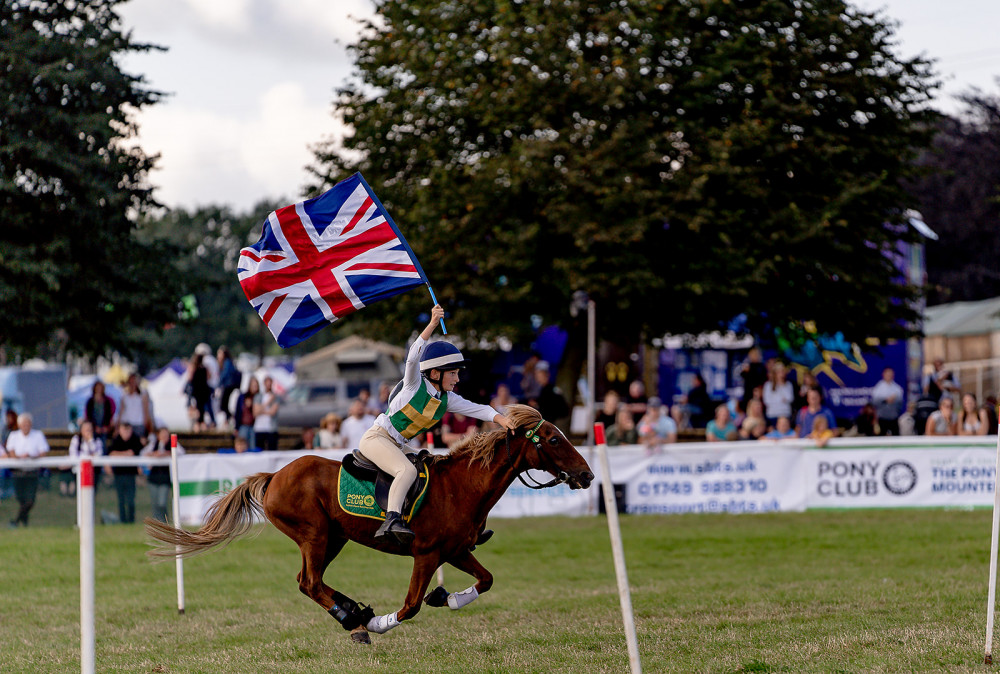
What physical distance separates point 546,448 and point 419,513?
1.08 meters

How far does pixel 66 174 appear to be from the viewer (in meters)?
22.7

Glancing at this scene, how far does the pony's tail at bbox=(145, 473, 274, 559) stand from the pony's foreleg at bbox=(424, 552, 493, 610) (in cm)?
169

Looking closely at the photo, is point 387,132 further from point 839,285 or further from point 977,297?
point 977,297

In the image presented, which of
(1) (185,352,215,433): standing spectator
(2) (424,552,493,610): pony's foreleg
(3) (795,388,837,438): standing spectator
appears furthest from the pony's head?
(1) (185,352,215,433): standing spectator

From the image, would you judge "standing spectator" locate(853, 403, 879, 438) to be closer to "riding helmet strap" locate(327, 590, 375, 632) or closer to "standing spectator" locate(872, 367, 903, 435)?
"standing spectator" locate(872, 367, 903, 435)

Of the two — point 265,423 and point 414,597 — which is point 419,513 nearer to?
point 414,597

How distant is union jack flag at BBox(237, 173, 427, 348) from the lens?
1047 centimetres

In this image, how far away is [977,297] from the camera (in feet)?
189

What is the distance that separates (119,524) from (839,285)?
16.2 m

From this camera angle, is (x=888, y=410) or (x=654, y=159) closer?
(x=888, y=410)

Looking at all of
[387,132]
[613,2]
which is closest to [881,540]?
[613,2]

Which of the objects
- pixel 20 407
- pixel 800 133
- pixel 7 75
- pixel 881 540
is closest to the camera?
pixel 881 540

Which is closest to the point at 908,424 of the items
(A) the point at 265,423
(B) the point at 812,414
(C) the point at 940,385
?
(B) the point at 812,414

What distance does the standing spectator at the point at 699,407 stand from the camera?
971 inches
